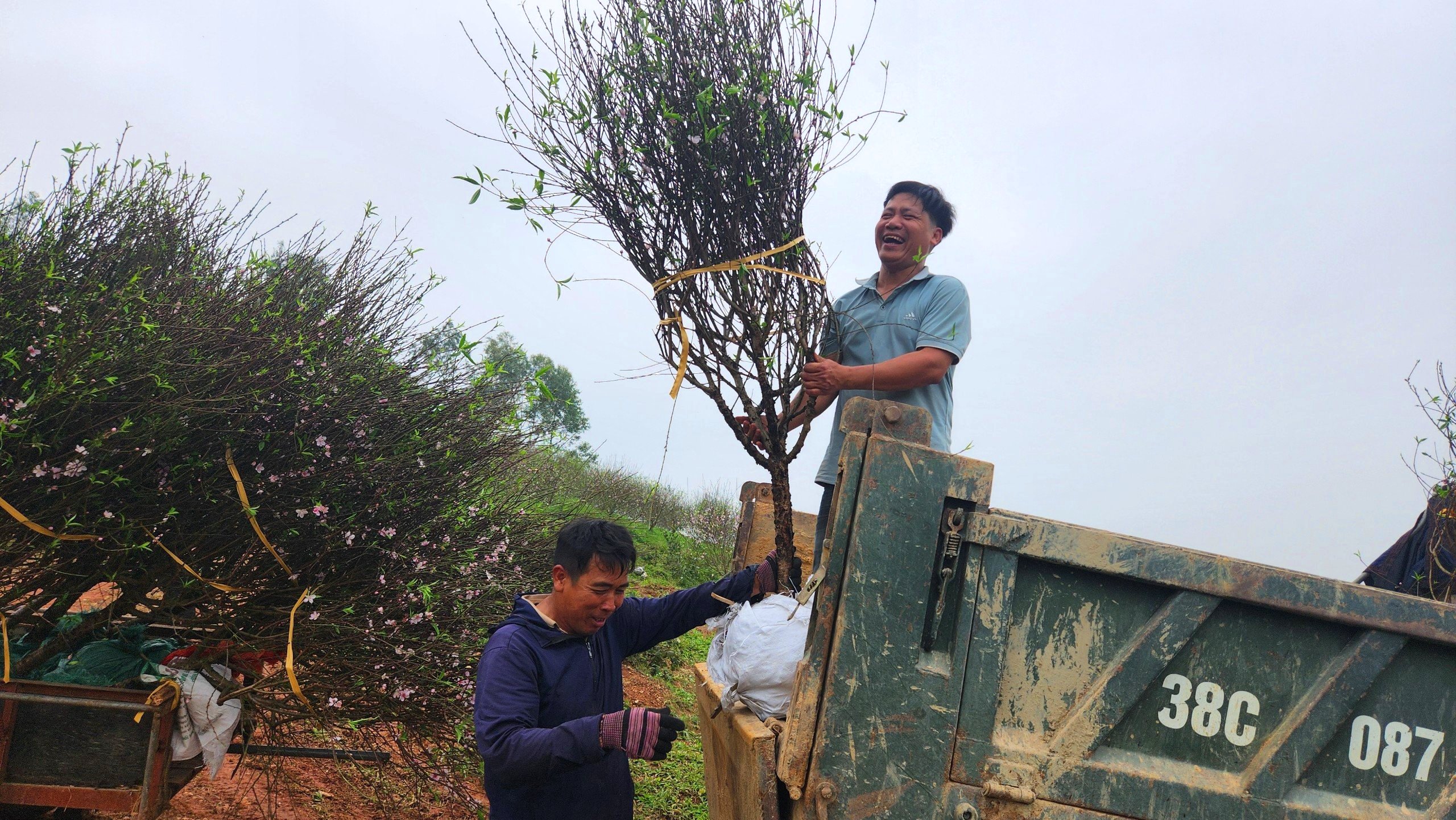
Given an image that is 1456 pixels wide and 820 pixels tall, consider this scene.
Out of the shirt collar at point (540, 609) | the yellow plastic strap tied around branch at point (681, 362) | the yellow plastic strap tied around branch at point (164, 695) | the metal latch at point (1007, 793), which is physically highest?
the yellow plastic strap tied around branch at point (681, 362)

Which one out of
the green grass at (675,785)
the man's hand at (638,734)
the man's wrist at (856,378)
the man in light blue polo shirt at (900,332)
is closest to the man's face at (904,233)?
the man in light blue polo shirt at (900,332)

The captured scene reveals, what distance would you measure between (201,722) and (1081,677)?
3.10 m

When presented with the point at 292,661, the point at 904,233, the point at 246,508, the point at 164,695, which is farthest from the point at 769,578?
the point at 164,695

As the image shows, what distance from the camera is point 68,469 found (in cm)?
305

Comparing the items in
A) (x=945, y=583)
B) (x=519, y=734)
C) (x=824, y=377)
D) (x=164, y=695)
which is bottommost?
(x=164, y=695)

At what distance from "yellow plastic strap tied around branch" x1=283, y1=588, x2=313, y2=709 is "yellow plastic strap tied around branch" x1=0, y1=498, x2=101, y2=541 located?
71 centimetres

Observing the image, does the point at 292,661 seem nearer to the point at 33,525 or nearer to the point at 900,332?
the point at 33,525

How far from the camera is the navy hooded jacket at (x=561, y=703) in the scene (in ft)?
7.36

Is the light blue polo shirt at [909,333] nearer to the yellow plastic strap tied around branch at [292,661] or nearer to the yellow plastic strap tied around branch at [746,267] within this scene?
the yellow plastic strap tied around branch at [746,267]

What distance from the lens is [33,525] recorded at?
9.79 ft

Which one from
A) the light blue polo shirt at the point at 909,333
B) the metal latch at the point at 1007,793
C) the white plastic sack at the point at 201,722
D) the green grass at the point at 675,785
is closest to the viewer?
the metal latch at the point at 1007,793

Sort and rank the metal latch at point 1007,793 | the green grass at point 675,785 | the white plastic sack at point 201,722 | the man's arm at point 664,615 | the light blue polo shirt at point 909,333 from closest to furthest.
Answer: the metal latch at point 1007,793
the light blue polo shirt at point 909,333
the man's arm at point 664,615
the white plastic sack at point 201,722
the green grass at point 675,785

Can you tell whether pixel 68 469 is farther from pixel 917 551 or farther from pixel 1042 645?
pixel 1042 645

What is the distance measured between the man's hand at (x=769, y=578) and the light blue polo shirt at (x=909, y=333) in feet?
1.12
